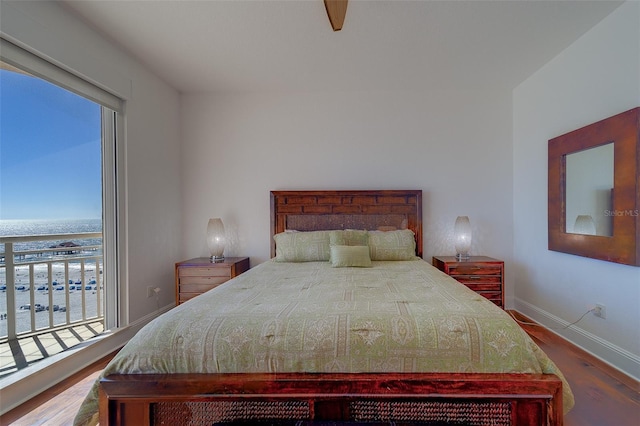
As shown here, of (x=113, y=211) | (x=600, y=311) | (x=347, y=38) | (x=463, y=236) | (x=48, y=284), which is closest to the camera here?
(x=600, y=311)

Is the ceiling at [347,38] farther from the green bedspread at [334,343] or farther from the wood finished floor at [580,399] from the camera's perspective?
the wood finished floor at [580,399]

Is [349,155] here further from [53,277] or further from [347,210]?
[53,277]

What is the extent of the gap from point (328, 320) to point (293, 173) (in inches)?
95.3

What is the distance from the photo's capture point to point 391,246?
9.72 ft

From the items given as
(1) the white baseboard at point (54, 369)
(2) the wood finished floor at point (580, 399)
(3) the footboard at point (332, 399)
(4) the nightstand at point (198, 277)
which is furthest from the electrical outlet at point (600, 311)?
(1) the white baseboard at point (54, 369)

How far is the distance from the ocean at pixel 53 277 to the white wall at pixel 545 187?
431 centimetres

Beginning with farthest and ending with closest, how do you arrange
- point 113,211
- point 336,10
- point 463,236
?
point 463,236 < point 113,211 < point 336,10

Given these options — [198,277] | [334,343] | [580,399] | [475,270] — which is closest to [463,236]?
[475,270]

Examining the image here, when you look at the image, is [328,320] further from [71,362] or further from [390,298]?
[71,362]

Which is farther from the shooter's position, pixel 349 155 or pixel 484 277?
pixel 349 155

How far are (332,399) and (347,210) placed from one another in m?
2.35

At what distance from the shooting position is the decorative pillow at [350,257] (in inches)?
103

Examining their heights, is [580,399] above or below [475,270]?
below

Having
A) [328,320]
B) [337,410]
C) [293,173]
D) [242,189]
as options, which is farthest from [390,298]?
[242,189]
